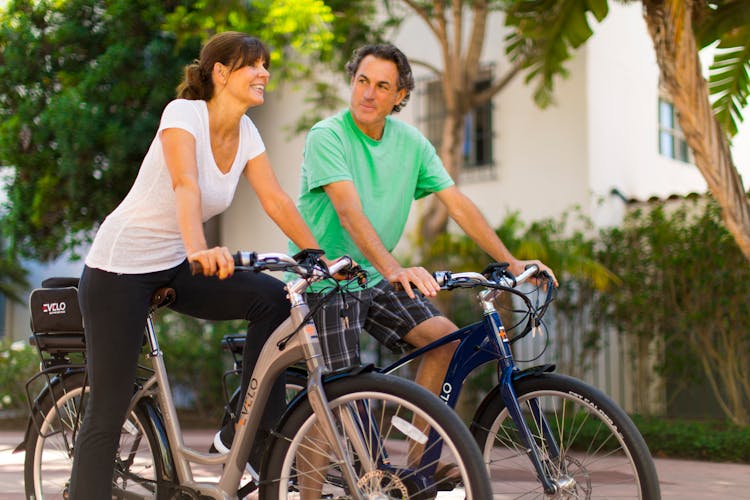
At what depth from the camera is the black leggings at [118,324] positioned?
10.8ft

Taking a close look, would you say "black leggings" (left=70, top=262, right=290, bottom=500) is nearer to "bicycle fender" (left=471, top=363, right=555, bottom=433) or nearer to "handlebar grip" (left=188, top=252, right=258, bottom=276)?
"handlebar grip" (left=188, top=252, right=258, bottom=276)

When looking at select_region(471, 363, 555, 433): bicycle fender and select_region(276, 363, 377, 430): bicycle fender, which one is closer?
select_region(276, 363, 377, 430): bicycle fender

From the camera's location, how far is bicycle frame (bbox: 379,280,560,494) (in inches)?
128

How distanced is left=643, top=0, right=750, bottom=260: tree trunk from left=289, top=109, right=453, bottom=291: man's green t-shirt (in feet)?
12.8

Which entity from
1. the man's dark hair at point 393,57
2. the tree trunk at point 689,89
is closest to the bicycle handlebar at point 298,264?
the man's dark hair at point 393,57

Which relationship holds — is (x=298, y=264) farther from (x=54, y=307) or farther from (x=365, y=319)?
(x=54, y=307)

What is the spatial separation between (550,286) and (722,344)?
6490 millimetres

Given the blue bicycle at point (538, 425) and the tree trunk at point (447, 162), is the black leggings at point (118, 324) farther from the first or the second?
the tree trunk at point (447, 162)

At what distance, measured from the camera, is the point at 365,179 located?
3.76 meters

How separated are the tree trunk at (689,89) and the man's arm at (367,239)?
4.37 m

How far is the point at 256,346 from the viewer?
347 centimetres

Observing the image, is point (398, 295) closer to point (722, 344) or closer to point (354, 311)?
point (354, 311)

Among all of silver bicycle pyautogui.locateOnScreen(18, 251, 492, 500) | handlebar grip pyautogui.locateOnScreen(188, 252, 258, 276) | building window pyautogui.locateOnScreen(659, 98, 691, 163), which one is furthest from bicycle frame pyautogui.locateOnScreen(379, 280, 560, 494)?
building window pyautogui.locateOnScreen(659, 98, 691, 163)

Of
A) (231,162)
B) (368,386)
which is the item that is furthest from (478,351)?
(231,162)
